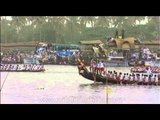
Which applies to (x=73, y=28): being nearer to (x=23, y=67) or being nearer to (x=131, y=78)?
(x=23, y=67)

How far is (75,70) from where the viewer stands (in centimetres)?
811

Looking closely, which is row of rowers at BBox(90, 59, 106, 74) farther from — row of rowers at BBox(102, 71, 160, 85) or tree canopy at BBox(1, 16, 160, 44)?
tree canopy at BBox(1, 16, 160, 44)

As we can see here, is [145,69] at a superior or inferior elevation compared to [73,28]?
inferior

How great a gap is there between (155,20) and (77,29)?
3.94ft

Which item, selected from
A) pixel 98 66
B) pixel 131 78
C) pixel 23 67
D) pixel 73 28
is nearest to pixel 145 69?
pixel 131 78

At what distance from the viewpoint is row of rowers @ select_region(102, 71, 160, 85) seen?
26.7ft

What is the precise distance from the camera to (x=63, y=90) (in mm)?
7922

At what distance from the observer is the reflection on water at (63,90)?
7.87 m

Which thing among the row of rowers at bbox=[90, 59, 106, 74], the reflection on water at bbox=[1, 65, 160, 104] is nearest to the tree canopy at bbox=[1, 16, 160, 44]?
the row of rowers at bbox=[90, 59, 106, 74]

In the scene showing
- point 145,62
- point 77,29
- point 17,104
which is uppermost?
point 77,29

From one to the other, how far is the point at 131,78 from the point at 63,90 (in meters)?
1.09
